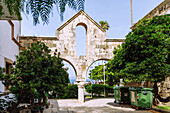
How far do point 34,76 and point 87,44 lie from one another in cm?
1074

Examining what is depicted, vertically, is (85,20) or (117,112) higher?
(85,20)

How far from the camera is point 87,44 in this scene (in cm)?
1606

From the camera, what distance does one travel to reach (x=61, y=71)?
5.95 m

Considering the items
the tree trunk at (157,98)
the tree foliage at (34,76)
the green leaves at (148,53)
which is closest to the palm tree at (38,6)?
the tree foliage at (34,76)

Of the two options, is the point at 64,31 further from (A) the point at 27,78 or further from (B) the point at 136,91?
(A) the point at 27,78

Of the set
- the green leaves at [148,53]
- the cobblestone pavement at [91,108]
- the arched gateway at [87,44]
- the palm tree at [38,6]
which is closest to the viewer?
the palm tree at [38,6]

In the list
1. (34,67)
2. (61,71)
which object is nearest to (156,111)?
(61,71)

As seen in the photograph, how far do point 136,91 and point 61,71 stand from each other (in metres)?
6.13

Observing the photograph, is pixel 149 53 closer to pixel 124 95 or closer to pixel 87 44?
pixel 124 95

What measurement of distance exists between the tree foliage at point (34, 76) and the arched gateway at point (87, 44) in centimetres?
950

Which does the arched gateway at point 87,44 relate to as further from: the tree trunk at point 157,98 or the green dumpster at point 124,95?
the tree trunk at point 157,98

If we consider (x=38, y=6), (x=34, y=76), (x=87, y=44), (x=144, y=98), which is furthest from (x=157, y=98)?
(x=38, y=6)

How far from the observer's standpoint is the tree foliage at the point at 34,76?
5184mm

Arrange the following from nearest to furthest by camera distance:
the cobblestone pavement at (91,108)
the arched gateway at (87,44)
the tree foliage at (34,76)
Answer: the tree foliage at (34,76) < the cobblestone pavement at (91,108) < the arched gateway at (87,44)
